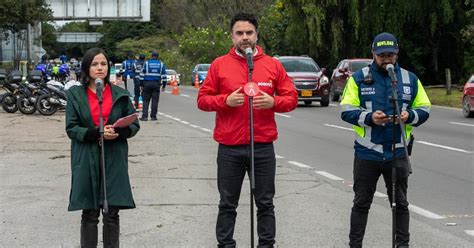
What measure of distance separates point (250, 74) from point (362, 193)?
130 cm

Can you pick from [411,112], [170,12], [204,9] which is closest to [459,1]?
[411,112]

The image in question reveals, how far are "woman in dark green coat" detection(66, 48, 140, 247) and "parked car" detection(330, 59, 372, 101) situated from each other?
23.4 metres

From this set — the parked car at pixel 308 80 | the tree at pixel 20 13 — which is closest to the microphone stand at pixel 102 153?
the parked car at pixel 308 80

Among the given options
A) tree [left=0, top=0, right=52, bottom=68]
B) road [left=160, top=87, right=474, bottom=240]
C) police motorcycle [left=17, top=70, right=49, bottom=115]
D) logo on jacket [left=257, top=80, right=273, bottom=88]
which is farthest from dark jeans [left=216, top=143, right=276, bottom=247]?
tree [left=0, top=0, right=52, bottom=68]

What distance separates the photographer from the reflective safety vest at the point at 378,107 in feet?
18.7

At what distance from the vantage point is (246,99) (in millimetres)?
5527

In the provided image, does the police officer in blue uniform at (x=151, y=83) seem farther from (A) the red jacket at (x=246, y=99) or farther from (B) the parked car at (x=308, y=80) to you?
(A) the red jacket at (x=246, y=99)

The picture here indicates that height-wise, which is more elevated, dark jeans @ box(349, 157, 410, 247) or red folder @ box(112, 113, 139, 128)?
red folder @ box(112, 113, 139, 128)

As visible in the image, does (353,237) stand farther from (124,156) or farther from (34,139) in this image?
(34,139)

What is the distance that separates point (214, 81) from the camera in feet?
18.7

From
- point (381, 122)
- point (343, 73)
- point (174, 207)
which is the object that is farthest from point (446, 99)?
point (381, 122)

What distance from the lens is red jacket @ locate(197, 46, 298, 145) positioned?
5578 mm

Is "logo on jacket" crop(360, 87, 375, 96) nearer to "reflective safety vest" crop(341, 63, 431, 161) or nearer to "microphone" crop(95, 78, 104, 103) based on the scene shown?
"reflective safety vest" crop(341, 63, 431, 161)

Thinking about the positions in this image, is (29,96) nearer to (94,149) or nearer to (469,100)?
(469,100)
